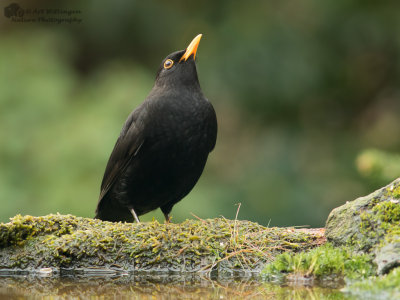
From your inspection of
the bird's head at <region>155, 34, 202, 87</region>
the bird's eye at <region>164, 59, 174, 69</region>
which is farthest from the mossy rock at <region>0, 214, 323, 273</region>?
the bird's eye at <region>164, 59, 174, 69</region>

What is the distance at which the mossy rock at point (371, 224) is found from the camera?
11.6 feet

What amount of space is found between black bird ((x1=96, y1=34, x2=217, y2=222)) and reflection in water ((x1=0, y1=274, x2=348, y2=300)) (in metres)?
1.29

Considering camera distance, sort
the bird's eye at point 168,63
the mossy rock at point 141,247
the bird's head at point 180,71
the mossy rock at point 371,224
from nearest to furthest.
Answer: the mossy rock at point 371,224
the mossy rock at point 141,247
the bird's head at point 180,71
the bird's eye at point 168,63

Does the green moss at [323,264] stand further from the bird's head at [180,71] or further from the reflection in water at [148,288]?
the bird's head at [180,71]

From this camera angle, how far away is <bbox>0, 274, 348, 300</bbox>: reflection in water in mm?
3346

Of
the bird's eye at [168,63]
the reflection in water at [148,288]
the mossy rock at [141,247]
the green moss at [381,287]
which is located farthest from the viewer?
the bird's eye at [168,63]

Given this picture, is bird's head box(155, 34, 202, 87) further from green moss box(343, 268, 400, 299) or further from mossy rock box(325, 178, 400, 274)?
green moss box(343, 268, 400, 299)

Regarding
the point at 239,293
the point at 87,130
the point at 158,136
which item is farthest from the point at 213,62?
the point at 239,293

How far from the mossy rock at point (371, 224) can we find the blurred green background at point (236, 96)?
3218 mm

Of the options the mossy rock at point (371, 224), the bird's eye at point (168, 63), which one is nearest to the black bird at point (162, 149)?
the bird's eye at point (168, 63)

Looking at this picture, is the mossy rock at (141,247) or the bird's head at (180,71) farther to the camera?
the bird's head at (180,71)

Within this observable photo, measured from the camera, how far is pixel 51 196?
7.07 metres

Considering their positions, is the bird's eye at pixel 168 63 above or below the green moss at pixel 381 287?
above

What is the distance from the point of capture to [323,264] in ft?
11.9
